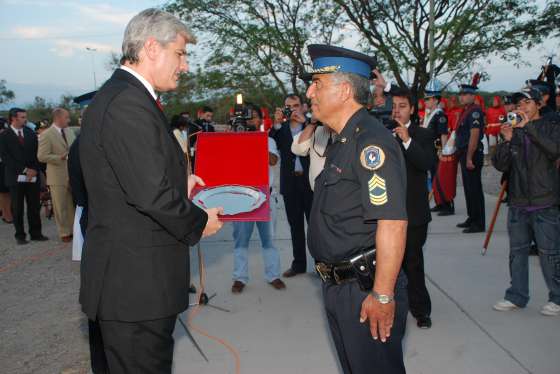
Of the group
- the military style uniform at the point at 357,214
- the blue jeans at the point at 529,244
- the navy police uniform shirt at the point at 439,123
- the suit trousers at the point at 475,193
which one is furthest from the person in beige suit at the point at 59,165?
the military style uniform at the point at 357,214

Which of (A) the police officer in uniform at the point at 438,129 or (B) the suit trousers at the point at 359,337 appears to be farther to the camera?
(A) the police officer in uniform at the point at 438,129

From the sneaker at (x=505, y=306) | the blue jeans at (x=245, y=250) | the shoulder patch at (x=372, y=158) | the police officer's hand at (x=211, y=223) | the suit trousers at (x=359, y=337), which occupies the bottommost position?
the sneaker at (x=505, y=306)

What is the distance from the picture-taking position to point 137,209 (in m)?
2.00

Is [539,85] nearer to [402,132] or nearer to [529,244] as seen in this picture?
[529,244]

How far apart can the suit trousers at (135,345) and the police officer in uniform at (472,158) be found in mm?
6372

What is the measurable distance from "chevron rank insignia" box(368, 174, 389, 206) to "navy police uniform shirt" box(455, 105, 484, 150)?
20.7ft

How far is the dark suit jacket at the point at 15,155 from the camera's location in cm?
860

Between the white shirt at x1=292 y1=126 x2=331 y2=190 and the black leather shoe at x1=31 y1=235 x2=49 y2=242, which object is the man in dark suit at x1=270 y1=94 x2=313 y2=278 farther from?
the black leather shoe at x1=31 y1=235 x2=49 y2=242

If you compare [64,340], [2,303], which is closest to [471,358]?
[64,340]

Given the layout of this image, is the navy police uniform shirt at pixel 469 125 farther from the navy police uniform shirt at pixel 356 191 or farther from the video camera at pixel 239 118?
the navy police uniform shirt at pixel 356 191

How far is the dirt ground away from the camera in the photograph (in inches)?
161

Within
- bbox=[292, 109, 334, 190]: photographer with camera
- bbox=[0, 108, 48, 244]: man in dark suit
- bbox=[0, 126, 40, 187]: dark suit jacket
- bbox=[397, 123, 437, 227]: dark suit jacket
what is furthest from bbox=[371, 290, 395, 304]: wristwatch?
bbox=[0, 126, 40, 187]: dark suit jacket

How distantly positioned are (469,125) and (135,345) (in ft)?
23.3

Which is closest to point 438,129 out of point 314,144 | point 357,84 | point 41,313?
point 314,144
